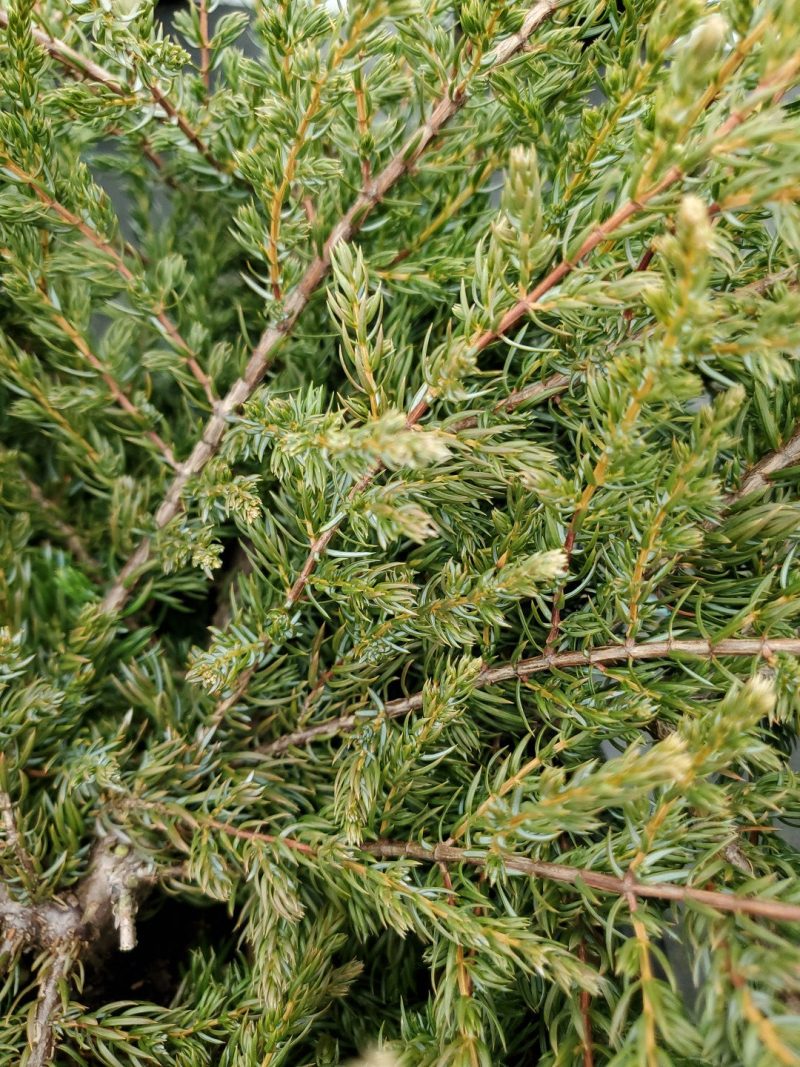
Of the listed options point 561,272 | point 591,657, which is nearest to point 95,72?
point 561,272

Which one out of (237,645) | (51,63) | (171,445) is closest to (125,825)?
(237,645)

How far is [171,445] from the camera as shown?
0.66 metres

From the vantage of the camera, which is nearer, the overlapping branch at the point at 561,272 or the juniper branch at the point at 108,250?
the overlapping branch at the point at 561,272

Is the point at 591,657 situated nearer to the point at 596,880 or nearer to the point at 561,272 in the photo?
the point at 596,880

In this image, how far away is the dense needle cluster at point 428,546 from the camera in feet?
1.32

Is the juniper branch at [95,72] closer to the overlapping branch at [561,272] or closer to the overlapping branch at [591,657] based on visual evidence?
the overlapping branch at [561,272]

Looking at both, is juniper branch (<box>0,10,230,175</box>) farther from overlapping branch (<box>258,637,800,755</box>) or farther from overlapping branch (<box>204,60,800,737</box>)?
overlapping branch (<box>258,637,800,755</box>)

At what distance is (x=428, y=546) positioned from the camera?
0.56 m

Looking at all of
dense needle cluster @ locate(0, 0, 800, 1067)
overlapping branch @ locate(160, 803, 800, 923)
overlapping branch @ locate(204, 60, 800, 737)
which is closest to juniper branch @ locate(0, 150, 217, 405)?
dense needle cluster @ locate(0, 0, 800, 1067)

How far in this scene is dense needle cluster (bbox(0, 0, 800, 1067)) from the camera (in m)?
0.40

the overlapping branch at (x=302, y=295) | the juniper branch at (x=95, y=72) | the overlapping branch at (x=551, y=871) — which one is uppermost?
the juniper branch at (x=95, y=72)

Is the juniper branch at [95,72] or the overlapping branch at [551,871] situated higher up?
the juniper branch at [95,72]

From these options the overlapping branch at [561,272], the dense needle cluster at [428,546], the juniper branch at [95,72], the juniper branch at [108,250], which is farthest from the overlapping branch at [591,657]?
the juniper branch at [95,72]

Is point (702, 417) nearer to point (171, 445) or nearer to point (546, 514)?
point (546, 514)
